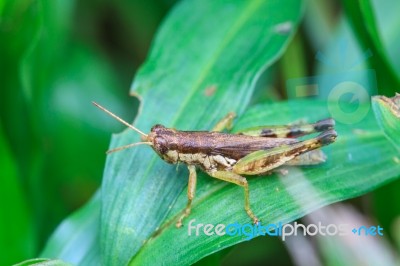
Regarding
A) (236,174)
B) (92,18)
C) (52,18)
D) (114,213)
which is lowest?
(114,213)

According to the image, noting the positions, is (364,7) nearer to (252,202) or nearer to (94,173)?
(252,202)

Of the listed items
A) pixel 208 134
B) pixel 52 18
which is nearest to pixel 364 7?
pixel 208 134

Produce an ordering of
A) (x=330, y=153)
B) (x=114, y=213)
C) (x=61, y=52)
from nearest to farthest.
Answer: (x=114, y=213) → (x=330, y=153) → (x=61, y=52)

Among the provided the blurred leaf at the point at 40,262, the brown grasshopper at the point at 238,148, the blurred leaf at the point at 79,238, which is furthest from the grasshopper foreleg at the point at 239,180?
the blurred leaf at the point at 40,262

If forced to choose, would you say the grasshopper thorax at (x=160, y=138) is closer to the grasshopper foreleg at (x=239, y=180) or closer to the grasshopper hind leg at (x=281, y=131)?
the grasshopper foreleg at (x=239, y=180)

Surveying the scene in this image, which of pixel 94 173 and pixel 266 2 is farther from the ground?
pixel 266 2

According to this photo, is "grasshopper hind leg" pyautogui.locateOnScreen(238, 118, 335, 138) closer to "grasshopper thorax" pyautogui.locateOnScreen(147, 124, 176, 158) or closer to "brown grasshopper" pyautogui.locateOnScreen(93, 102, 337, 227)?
"brown grasshopper" pyautogui.locateOnScreen(93, 102, 337, 227)
